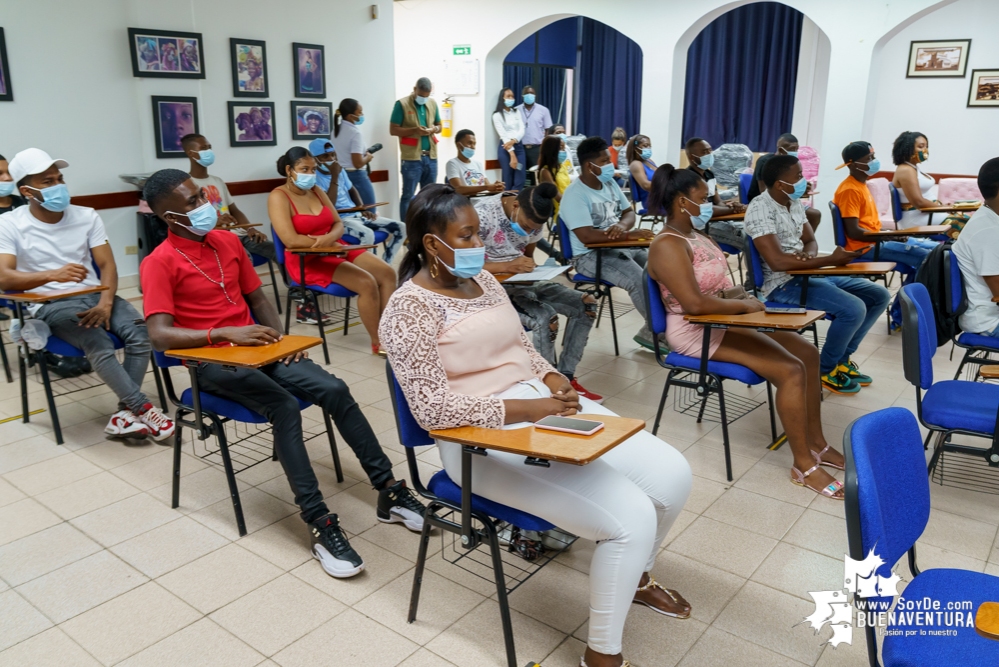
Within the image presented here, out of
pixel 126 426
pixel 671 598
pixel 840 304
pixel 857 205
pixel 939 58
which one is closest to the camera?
pixel 671 598

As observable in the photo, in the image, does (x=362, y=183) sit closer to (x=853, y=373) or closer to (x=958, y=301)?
(x=853, y=373)

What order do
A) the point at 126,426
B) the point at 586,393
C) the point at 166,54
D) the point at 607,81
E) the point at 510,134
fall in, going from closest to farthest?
the point at 126,426 → the point at 586,393 → the point at 166,54 → the point at 510,134 → the point at 607,81

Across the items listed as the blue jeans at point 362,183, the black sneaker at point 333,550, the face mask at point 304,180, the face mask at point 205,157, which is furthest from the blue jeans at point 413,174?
the black sneaker at point 333,550

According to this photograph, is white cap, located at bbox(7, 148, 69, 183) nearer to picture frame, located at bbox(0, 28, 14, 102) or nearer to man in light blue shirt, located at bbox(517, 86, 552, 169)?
picture frame, located at bbox(0, 28, 14, 102)

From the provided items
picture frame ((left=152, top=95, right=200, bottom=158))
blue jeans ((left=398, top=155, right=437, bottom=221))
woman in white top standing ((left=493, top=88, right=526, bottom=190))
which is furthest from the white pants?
woman in white top standing ((left=493, top=88, right=526, bottom=190))

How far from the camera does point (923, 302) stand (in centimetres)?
282

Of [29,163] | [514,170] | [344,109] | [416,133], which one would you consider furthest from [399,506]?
[514,170]

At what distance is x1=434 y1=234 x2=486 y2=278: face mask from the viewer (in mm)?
2150

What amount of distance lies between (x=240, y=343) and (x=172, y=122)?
Answer: 442 cm

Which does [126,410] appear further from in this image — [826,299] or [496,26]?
[496,26]

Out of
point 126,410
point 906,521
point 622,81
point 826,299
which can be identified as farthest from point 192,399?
point 622,81

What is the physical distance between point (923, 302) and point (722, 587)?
1.34 meters

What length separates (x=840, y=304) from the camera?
3.81 m

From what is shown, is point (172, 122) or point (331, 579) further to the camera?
point (172, 122)
